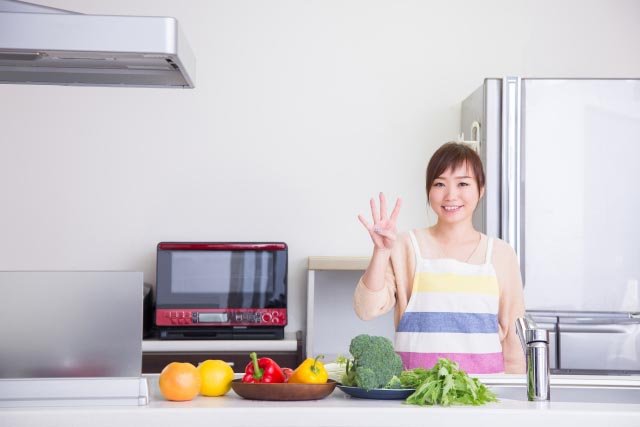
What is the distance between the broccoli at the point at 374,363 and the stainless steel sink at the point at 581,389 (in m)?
0.31

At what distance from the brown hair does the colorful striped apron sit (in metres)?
0.23

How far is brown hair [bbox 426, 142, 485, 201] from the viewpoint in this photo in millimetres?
2383

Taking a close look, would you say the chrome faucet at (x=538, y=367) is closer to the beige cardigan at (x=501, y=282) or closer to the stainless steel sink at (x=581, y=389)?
the stainless steel sink at (x=581, y=389)

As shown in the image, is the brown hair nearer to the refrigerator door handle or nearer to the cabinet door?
the refrigerator door handle

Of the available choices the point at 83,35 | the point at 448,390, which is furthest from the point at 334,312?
the point at 83,35

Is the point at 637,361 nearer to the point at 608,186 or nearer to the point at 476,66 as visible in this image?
the point at 608,186

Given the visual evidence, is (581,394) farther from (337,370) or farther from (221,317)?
(221,317)

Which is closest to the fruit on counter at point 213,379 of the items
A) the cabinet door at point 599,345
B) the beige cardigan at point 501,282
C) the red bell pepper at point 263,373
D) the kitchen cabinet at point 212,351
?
the red bell pepper at point 263,373

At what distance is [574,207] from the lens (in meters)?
3.14

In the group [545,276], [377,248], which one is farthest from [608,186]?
[377,248]

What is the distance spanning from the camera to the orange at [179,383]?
64.7 inches

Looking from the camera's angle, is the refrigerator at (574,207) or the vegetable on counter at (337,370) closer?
the vegetable on counter at (337,370)

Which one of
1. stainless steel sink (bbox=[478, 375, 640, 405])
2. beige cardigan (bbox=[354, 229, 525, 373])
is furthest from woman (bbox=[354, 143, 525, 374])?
stainless steel sink (bbox=[478, 375, 640, 405])

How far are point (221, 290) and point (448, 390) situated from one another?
181cm
